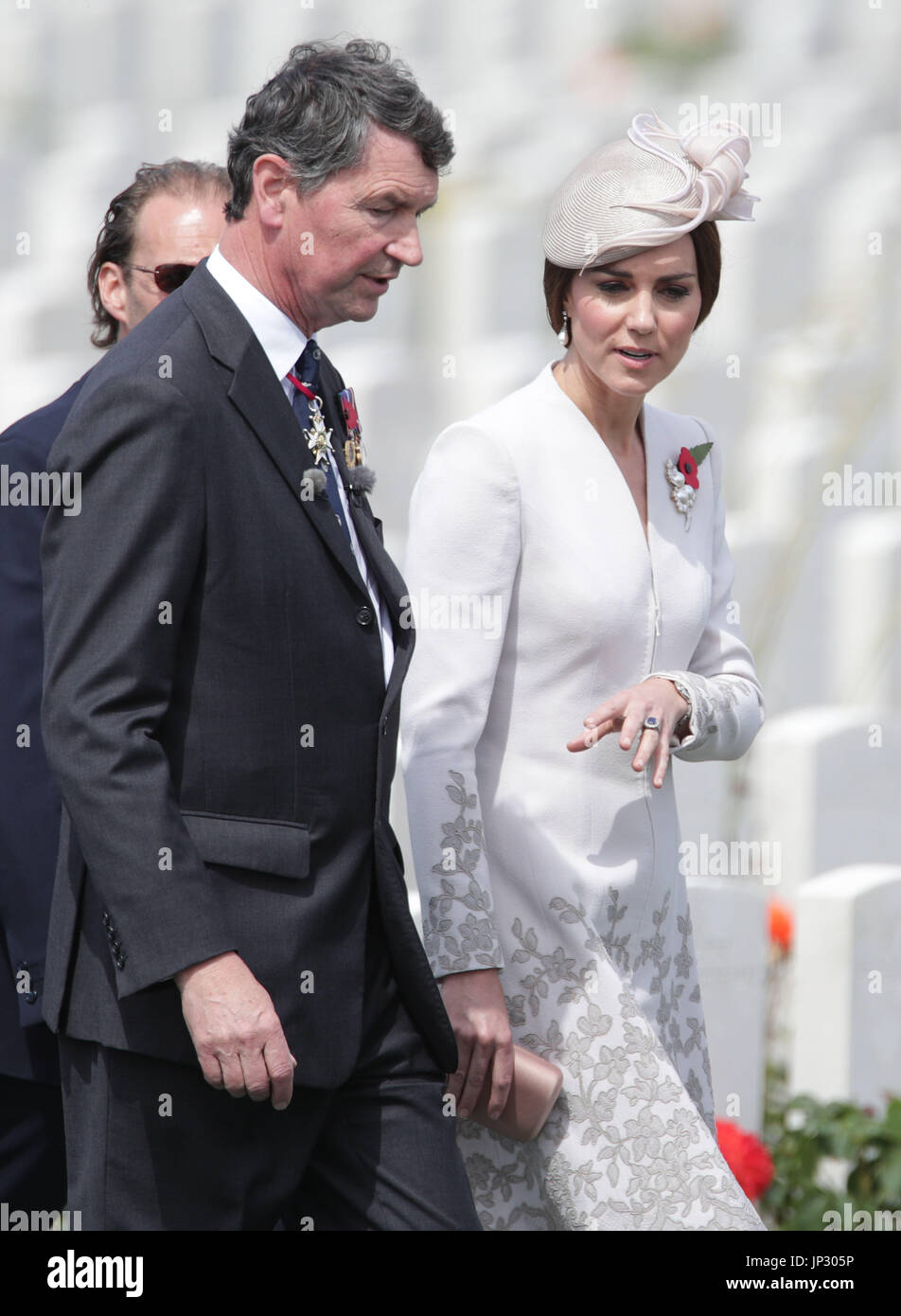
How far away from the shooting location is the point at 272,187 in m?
2.20

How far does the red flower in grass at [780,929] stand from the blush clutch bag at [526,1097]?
1.75 m

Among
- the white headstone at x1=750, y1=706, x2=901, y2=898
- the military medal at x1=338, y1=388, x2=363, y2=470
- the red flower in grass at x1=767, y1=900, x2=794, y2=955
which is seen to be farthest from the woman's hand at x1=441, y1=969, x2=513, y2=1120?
the white headstone at x1=750, y1=706, x2=901, y2=898

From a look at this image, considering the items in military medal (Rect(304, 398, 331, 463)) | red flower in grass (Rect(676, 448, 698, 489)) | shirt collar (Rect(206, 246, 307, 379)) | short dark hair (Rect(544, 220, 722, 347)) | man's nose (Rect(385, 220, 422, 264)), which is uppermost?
short dark hair (Rect(544, 220, 722, 347))

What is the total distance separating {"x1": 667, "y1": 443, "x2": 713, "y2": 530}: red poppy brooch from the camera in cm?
277

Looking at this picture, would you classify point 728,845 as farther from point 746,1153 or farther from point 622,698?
point 622,698

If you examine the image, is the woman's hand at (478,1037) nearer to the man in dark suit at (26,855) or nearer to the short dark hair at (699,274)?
the man in dark suit at (26,855)

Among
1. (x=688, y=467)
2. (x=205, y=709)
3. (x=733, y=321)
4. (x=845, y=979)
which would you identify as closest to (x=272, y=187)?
(x=205, y=709)

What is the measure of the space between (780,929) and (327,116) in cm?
245

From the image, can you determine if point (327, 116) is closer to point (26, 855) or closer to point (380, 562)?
point (380, 562)

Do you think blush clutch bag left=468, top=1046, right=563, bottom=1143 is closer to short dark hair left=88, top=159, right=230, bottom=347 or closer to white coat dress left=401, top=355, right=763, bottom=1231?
white coat dress left=401, top=355, right=763, bottom=1231

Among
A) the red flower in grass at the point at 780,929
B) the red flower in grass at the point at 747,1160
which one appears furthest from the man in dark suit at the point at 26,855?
the red flower in grass at the point at 780,929

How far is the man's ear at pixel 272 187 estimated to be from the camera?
219cm

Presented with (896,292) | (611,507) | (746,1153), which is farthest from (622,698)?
(896,292)
